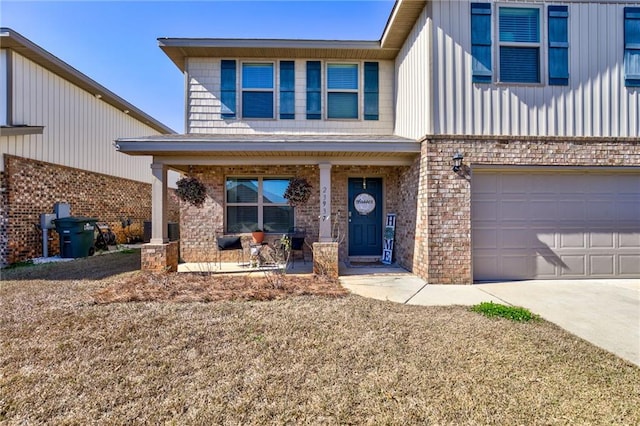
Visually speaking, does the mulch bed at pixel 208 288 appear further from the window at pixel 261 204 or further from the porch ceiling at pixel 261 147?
the porch ceiling at pixel 261 147

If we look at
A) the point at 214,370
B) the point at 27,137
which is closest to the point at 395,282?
the point at 214,370

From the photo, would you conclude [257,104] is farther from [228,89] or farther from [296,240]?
[296,240]

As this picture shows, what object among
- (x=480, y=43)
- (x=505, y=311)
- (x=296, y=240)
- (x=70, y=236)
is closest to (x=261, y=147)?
(x=296, y=240)

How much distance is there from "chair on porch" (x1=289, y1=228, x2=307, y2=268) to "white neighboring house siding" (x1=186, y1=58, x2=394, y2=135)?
2.58 m

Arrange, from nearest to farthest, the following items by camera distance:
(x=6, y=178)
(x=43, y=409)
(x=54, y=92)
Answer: (x=43, y=409) < (x=6, y=178) < (x=54, y=92)

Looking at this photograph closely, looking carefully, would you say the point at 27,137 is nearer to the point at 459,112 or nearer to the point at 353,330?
the point at 353,330

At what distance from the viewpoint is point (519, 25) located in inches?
219

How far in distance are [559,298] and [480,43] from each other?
15.6 feet

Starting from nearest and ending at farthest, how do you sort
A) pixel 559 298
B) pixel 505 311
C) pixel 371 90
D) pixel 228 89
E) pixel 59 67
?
pixel 505 311 < pixel 559 298 < pixel 228 89 < pixel 371 90 < pixel 59 67

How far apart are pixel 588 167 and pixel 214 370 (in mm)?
7294

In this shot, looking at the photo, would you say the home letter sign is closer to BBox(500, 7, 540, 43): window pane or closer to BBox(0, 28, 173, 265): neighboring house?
BBox(500, 7, 540, 43): window pane

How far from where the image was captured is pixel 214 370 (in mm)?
2568

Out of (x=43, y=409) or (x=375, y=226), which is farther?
(x=375, y=226)

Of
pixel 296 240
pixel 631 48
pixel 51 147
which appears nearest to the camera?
pixel 631 48
